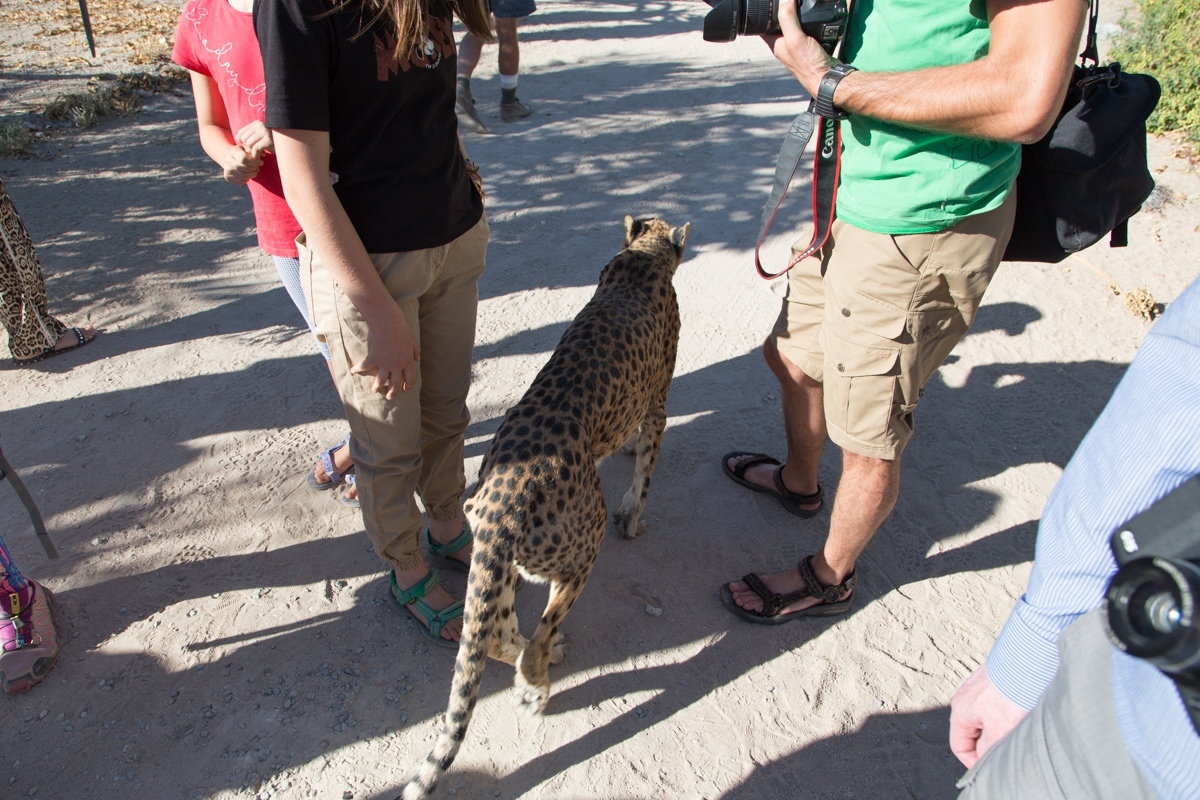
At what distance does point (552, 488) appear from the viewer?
238 centimetres

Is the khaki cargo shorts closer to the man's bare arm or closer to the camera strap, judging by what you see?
the camera strap

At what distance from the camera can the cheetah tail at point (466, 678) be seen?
7.23 feet

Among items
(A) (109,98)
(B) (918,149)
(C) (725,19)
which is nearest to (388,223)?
(C) (725,19)

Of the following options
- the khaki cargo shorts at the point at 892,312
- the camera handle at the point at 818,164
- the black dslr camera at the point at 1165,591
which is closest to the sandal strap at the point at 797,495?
the khaki cargo shorts at the point at 892,312

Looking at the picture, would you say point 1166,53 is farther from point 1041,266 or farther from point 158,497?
point 158,497

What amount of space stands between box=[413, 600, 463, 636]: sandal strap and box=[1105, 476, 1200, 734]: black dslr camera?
234 cm

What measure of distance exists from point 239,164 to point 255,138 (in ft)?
0.40

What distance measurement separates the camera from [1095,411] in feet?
13.3

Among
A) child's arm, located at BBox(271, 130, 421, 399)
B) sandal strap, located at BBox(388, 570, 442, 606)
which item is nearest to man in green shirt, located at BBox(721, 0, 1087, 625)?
child's arm, located at BBox(271, 130, 421, 399)

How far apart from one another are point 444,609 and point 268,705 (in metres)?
0.70

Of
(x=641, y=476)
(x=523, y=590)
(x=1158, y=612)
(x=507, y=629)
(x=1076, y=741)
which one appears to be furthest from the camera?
(x=641, y=476)

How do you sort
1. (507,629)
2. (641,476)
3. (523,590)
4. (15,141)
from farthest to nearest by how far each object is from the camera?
1. (15,141)
2. (641,476)
3. (523,590)
4. (507,629)

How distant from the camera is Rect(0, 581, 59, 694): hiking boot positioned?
8.75ft

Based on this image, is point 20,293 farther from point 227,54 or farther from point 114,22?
point 114,22
